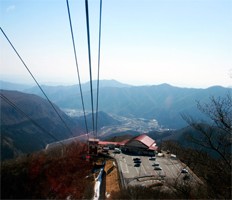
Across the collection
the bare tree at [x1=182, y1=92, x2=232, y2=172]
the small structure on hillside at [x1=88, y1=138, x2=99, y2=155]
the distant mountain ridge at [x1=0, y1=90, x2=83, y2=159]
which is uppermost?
the bare tree at [x1=182, y1=92, x2=232, y2=172]

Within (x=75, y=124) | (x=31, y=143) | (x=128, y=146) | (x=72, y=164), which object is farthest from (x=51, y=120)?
(x=72, y=164)

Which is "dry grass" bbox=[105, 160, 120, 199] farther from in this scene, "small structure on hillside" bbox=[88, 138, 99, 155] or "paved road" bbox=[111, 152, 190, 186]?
"small structure on hillside" bbox=[88, 138, 99, 155]

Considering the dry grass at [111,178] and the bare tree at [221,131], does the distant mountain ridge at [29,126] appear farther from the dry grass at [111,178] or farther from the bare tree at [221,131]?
the bare tree at [221,131]

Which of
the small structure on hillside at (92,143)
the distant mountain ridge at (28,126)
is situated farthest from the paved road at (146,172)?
the distant mountain ridge at (28,126)

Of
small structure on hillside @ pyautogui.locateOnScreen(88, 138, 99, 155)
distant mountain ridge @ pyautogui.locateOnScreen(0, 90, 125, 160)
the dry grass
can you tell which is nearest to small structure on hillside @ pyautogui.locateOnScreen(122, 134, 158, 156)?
the dry grass

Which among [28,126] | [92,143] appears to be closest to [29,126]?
[28,126]

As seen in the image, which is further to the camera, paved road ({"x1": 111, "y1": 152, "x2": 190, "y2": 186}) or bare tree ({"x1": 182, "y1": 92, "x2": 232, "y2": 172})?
paved road ({"x1": 111, "y1": 152, "x2": 190, "y2": 186})

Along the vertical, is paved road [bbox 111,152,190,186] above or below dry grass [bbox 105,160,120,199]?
below

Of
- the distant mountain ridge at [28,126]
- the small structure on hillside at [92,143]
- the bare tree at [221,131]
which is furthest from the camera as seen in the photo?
the distant mountain ridge at [28,126]

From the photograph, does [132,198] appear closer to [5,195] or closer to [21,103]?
[5,195]

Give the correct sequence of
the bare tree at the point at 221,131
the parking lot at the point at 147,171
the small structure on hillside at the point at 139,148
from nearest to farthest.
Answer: the bare tree at the point at 221,131 < the parking lot at the point at 147,171 < the small structure on hillside at the point at 139,148

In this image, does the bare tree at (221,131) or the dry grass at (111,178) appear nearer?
the bare tree at (221,131)
